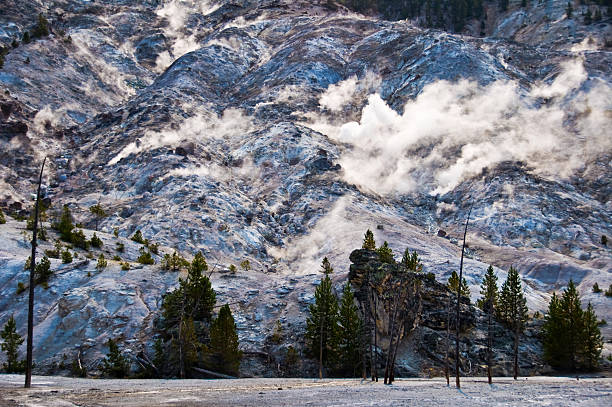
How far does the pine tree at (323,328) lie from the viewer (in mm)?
46969

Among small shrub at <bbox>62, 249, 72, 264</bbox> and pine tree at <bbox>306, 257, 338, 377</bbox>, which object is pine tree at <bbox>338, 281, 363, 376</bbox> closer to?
pine tree at <bbox>306, 257, 338, 377</bbox>

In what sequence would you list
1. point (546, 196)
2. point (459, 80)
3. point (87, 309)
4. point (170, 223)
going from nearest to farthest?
point (87, 309)
point (170, 223)
point (546, 196)
point (459, 80)

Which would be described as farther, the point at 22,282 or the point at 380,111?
the point at 380,111

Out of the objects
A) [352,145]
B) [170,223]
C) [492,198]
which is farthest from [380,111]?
[170,223]

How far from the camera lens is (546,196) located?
85.8 meters

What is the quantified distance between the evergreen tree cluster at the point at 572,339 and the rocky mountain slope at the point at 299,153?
32.1 feet

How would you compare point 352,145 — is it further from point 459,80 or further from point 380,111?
point 459,80

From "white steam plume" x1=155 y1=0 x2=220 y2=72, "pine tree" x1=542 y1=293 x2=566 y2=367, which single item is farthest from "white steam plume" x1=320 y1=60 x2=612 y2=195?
"white steam plume" x1=155 y1=0 x2=220 y2=72

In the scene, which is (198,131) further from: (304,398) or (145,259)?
(304,398)

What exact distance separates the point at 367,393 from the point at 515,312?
30713 mm

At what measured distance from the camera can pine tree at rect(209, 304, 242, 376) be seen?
145 ft

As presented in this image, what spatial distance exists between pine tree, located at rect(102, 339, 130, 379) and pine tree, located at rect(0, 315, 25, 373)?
643 cm

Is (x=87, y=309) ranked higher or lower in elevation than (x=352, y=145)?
lower

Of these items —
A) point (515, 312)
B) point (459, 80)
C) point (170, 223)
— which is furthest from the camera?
point (459, 80)
